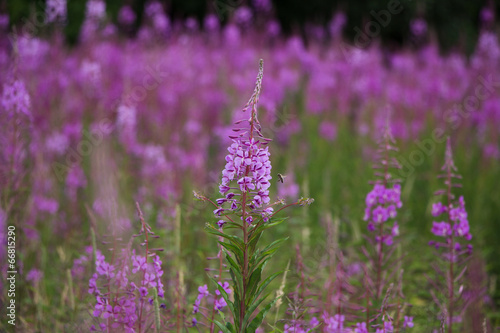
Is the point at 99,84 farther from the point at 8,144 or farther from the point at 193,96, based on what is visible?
the point at 8,144

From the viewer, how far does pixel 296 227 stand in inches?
150

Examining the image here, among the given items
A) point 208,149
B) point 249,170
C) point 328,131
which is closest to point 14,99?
point 249,170

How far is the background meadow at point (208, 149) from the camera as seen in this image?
7.82ft

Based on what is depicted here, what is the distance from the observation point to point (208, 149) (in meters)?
5.77

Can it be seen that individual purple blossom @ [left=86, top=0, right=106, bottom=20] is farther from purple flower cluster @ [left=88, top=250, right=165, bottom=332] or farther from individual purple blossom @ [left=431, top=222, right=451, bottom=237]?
individual purple blossom @ [left=431, top=222, right=451, bottom=237]

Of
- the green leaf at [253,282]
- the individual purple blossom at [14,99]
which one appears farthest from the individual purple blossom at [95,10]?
the green leaf at [253,282]

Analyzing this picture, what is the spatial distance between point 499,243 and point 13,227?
3.33 meters

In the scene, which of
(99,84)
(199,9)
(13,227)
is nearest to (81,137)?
(99,84)

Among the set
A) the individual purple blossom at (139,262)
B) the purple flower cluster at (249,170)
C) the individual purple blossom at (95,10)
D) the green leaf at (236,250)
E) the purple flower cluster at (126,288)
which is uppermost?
the individual purple blossom at (95,10)

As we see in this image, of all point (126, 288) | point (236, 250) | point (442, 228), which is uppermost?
point (442, 228)

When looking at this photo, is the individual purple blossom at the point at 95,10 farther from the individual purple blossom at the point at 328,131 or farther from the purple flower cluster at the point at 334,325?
the purple flower cluster at the point at 334,325

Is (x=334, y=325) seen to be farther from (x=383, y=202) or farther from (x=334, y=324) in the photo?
(x=383, y=202)

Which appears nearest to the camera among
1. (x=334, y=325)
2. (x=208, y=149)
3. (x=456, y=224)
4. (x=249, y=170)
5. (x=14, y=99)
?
(x=249, y=170)

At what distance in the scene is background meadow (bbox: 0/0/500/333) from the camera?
7.82 feet
